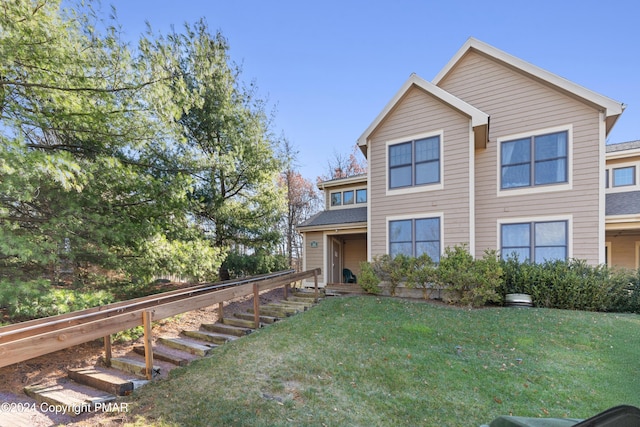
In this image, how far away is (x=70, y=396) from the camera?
4.18 meters

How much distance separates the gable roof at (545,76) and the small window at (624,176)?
2117 millimetres

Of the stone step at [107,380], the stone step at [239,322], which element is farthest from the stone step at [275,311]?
the stone step at [107,380]

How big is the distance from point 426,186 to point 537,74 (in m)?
4.83

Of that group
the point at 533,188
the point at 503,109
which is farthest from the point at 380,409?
the point at 503,109

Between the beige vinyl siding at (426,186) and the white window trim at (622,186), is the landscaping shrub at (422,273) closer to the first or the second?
the beige vinyl siding at (426,186)

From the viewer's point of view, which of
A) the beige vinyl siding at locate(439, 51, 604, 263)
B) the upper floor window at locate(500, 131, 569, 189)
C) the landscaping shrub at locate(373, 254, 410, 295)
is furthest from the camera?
the landscaping shrub at locate(373, 254, 410, 295)

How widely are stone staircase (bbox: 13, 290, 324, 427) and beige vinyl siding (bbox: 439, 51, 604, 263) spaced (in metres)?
8.06

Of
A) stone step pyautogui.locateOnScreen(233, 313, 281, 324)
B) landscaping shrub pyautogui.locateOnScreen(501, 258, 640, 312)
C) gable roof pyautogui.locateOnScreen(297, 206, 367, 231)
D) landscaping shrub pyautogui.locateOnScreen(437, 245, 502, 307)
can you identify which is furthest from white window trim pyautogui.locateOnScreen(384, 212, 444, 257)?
stone step pyautogui.locateOnScreen(233, 313, 281, 324)

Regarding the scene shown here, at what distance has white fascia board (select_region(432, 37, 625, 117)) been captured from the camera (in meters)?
8.47

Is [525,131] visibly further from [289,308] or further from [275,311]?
[275,311]

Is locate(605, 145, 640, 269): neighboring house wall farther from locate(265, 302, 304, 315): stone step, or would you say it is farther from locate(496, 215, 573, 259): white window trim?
locate(265, 302, 304, 315): stone step

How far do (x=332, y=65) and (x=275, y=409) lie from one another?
14.7m

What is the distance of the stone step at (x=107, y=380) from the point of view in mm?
4258

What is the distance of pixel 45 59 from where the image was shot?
5.10 meters
